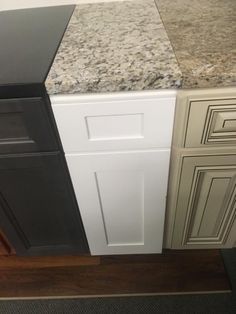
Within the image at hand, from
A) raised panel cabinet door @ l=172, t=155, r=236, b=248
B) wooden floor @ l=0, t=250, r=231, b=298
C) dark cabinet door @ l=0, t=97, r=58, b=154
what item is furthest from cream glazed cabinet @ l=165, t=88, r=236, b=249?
dark cabinet door @ l=0, t=97, r=58, b=154

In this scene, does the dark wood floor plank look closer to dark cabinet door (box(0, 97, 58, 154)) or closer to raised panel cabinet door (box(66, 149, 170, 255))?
raised panel cabinet door (box(66, 149, 170, 255))

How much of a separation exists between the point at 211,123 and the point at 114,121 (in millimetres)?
260

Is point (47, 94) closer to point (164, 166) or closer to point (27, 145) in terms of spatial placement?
point (27, 145)

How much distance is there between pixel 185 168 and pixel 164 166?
7 centimetres

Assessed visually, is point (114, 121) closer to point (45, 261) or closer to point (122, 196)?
point (122, 196)

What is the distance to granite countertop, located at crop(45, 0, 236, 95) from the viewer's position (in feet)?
1.98

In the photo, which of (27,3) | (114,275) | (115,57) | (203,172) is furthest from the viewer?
(114,275)

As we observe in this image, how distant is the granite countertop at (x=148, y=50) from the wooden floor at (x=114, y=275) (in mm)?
880

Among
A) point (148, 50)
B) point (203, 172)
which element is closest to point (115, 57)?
Answer: point (148, 50)

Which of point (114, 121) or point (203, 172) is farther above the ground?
point (114, 121)

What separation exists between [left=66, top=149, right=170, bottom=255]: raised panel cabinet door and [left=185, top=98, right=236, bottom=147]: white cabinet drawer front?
0.10 metres

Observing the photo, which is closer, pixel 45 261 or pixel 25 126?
pixel 25 126

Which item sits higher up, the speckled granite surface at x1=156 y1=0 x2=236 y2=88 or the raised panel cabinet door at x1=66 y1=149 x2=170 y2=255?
the speckled granite surface at x1=156 y1=0 x2=236 y2=88

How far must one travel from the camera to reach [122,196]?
883 mm
